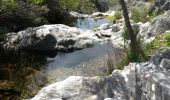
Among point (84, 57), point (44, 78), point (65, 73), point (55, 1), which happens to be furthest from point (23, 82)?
point (55, 1)

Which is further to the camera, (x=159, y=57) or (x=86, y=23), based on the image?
(x=86, y=23)

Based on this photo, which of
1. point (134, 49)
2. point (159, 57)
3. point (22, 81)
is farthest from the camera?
point (22, 81)

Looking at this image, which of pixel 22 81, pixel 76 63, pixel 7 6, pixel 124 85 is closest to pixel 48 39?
pixel 7 6

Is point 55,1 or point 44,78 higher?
point 55,1

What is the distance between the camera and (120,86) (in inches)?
416

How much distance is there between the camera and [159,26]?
827 inches

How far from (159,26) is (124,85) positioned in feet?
37.0

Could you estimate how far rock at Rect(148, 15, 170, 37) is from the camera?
67.9 ft

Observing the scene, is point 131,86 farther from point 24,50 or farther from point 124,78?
point 24,50

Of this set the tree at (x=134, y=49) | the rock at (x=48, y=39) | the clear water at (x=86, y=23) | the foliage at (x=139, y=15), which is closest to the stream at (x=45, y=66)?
the rock at (x=48, y=39)

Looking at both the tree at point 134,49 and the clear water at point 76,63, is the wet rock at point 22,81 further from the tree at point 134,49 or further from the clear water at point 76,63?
the tree at point 134,49

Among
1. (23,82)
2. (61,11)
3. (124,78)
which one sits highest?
(61,11)

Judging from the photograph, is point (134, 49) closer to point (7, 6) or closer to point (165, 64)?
point (165, 64)

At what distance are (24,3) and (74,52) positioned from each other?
15.4ft
